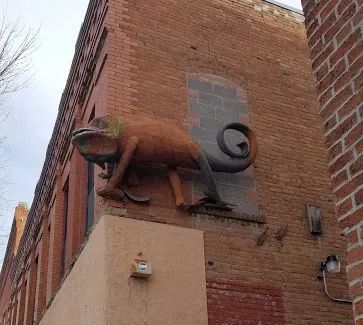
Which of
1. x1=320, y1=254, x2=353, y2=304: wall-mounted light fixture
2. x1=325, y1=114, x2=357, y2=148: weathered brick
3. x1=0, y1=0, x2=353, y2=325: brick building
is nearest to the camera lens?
x1=325, y1=114, x2=357, y2=148: weathered brick

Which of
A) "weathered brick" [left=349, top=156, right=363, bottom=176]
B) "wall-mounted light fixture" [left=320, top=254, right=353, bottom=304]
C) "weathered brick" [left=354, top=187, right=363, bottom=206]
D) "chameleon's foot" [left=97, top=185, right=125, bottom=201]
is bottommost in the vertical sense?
"weathered brick" [left=354, top=187, right=363, bottom=206]

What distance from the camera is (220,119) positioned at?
32.2ft

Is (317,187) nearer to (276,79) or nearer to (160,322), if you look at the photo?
(276,79)

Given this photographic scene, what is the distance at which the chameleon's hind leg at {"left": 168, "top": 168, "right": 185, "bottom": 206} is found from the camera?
27.7 feet

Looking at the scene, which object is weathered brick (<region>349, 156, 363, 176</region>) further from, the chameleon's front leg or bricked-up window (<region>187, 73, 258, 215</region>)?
bricked-up window (<region>187, 73, 258, 215</region>)

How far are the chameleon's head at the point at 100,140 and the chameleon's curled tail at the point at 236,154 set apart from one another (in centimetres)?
149

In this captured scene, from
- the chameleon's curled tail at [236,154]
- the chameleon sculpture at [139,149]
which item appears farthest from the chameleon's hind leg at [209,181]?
the chameleon's curled tail at [236,154]

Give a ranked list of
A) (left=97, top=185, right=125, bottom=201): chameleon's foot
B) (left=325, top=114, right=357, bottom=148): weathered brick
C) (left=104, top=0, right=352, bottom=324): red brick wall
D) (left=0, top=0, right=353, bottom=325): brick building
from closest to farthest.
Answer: (left=325, top=114, right=357, bottom=148): weathered brick, (left=0, top=0, right=353, bottom=325): brick building, (left=97, top=185, right=125, bottom=201): chameleon's foot, (left=104, top=0, right=352, bottom=324): red brick wall

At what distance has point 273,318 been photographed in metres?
8.40

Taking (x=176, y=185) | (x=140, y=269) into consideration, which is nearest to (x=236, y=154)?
(x=176, y=185)

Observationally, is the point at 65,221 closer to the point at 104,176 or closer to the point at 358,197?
the point at 104,176

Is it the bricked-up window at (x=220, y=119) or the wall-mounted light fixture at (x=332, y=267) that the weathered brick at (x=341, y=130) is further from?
the wall-mounted light fixture at (x=332, y=267)

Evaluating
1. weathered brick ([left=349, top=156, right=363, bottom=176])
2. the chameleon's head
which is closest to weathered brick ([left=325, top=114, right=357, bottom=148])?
weathered brick ([left=349, top=156, right=363, bottom=176])

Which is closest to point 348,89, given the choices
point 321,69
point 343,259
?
point 321,69
